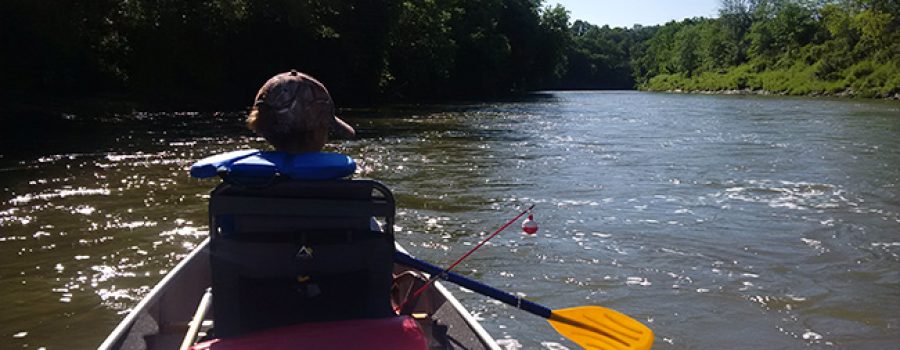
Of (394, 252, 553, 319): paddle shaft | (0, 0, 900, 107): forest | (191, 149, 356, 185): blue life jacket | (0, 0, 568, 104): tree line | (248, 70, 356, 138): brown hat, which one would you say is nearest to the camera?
(191, 149, 356, 185): blue life jacket

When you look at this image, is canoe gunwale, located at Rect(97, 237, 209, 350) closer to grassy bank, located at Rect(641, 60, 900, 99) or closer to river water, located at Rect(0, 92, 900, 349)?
river water, located at Rect(0, 92, 900, 349)

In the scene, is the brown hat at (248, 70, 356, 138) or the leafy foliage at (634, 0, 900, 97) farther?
the leafy foliage at (634, 0, 900, 97)

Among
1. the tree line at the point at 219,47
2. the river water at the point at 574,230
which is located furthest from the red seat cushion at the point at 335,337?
the tree line at the point at 219,47

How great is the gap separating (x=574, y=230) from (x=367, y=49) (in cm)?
2659

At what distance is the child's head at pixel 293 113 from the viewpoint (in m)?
2.53

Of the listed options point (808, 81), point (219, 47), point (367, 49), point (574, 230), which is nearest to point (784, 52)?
point (808, 81)

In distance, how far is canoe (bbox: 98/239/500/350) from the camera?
3.21 meters

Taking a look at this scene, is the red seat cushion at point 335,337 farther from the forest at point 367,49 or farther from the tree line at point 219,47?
the tree line at point 219,47

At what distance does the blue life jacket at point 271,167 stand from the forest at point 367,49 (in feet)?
62.3

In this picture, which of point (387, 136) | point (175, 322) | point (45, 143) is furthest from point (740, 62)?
point (175, 322)

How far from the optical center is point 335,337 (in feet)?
8.38

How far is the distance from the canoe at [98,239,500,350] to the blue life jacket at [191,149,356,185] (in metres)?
0.74

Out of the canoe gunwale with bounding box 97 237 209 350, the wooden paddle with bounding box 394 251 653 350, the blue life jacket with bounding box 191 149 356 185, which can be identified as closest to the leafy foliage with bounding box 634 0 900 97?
the wooden paddle with bounding box 394 251 653 350

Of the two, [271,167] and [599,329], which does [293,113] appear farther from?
[599,329]
